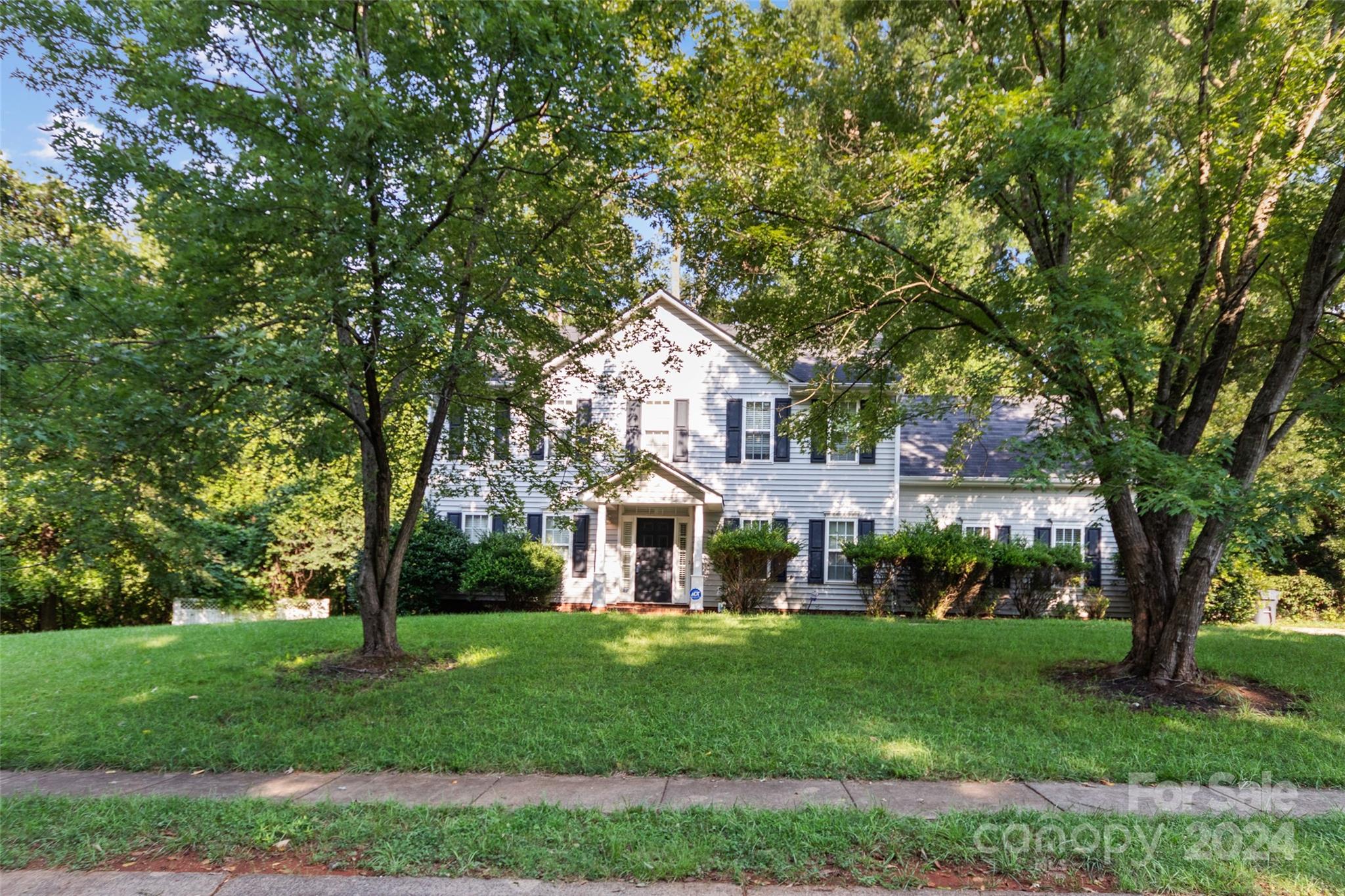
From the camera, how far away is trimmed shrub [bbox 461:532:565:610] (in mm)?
15477

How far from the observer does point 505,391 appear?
9164 mm

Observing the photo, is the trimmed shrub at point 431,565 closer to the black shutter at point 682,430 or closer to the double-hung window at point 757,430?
the black shutter at point 682,430

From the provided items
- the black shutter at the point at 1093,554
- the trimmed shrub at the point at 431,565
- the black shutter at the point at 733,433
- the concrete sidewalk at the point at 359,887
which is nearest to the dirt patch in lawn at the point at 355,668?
the concrete sidewalk at the point at 359,887

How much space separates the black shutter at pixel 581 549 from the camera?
669 inches

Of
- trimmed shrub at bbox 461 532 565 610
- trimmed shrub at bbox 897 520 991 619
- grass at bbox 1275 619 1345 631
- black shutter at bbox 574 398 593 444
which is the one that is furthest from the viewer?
trimmed shrub at bbox 461 532 565 610

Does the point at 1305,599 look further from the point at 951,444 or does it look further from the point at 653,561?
the point at 653,561

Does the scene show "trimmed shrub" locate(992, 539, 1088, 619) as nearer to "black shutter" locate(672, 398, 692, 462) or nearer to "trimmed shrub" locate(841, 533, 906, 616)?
"trimmed shrub" locate(841, 533, 906, 616)

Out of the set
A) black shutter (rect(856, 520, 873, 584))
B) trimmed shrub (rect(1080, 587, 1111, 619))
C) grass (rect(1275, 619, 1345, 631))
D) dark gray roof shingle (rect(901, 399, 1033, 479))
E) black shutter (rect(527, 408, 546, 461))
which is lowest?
grass (rect(1275, 619, 1345, 631))

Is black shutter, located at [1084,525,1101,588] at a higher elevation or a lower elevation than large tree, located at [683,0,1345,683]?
lower

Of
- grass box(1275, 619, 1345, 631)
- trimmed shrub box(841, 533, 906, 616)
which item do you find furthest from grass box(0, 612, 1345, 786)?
grass box(1275, 619, 1345, 631)

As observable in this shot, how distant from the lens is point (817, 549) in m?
16.9

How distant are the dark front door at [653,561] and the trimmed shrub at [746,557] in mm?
1559

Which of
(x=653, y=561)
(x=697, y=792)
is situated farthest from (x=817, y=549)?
(x=697, y=792)

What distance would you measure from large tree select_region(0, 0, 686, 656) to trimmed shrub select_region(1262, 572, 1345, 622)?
18636mm
